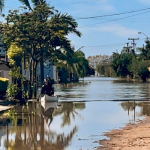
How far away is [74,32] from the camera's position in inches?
1597

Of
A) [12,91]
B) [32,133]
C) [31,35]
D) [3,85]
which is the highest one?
[31,35]

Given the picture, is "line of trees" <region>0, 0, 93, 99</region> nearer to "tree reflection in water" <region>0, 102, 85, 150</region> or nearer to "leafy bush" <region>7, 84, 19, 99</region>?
"leafy bush" <region>7, 84, 19, 99</region>

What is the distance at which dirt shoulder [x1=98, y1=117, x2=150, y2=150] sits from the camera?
11.2m

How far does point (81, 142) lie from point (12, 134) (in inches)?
123

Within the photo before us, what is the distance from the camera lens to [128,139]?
1248 centimetres

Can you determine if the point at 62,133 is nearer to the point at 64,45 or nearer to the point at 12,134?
the point at 12,134

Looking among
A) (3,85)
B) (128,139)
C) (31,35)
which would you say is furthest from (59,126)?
(31,35)

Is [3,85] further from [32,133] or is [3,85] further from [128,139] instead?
[128,139]

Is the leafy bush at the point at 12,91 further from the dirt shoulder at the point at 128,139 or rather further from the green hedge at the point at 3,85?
the dirt shoulder at the point at 128,139

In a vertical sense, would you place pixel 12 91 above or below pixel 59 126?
above

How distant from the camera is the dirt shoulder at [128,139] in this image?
11.2 meters

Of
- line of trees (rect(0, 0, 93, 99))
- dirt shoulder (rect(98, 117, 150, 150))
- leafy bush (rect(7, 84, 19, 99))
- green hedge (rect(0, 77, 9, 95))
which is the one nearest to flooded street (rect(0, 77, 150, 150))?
dirt shoulder (rect(98, 117, 150, 150))

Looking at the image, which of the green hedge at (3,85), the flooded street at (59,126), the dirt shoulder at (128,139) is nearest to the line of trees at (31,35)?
the green hedge at (3,85)

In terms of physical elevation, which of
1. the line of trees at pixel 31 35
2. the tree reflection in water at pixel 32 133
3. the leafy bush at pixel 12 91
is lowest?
the tree reflection in water at pixel 32 133
